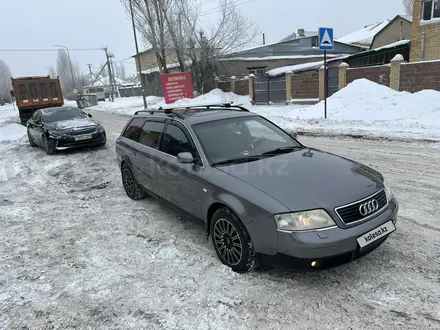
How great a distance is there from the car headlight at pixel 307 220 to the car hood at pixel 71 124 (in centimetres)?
915

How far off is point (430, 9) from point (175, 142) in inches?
731

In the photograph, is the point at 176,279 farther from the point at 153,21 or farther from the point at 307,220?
the point at 153,21

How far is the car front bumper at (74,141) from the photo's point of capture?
9.95 m

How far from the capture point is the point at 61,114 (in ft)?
37.1

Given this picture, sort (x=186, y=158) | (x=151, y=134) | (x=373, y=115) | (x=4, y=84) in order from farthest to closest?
(x=4, y=84) < (x=373, y=115) < (x=151, y=134) < (x=186, y=158)

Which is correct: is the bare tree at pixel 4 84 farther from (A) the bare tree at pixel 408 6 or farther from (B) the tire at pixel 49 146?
(A) the bare tree at pixel 408 6

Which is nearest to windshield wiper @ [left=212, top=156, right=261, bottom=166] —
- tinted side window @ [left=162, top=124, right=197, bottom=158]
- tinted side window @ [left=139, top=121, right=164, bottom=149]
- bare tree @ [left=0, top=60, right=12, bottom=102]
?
tinted side window @ [left=162, top=124, right=197, bottom=158]

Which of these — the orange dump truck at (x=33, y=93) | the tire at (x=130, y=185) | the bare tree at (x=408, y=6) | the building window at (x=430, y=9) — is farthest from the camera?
the bare tree at (x=408, y=6)

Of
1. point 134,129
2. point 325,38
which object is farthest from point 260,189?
point 325,38

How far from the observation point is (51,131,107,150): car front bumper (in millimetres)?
9953

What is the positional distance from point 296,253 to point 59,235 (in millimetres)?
3325

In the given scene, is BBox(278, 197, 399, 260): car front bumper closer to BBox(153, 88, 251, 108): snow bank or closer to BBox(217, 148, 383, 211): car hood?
BBox(217, 148, 383, 211): car hood

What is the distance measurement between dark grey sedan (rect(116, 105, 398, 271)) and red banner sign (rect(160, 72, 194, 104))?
1971cm

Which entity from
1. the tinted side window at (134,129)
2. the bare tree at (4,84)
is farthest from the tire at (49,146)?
the bare tree at (4,84)
